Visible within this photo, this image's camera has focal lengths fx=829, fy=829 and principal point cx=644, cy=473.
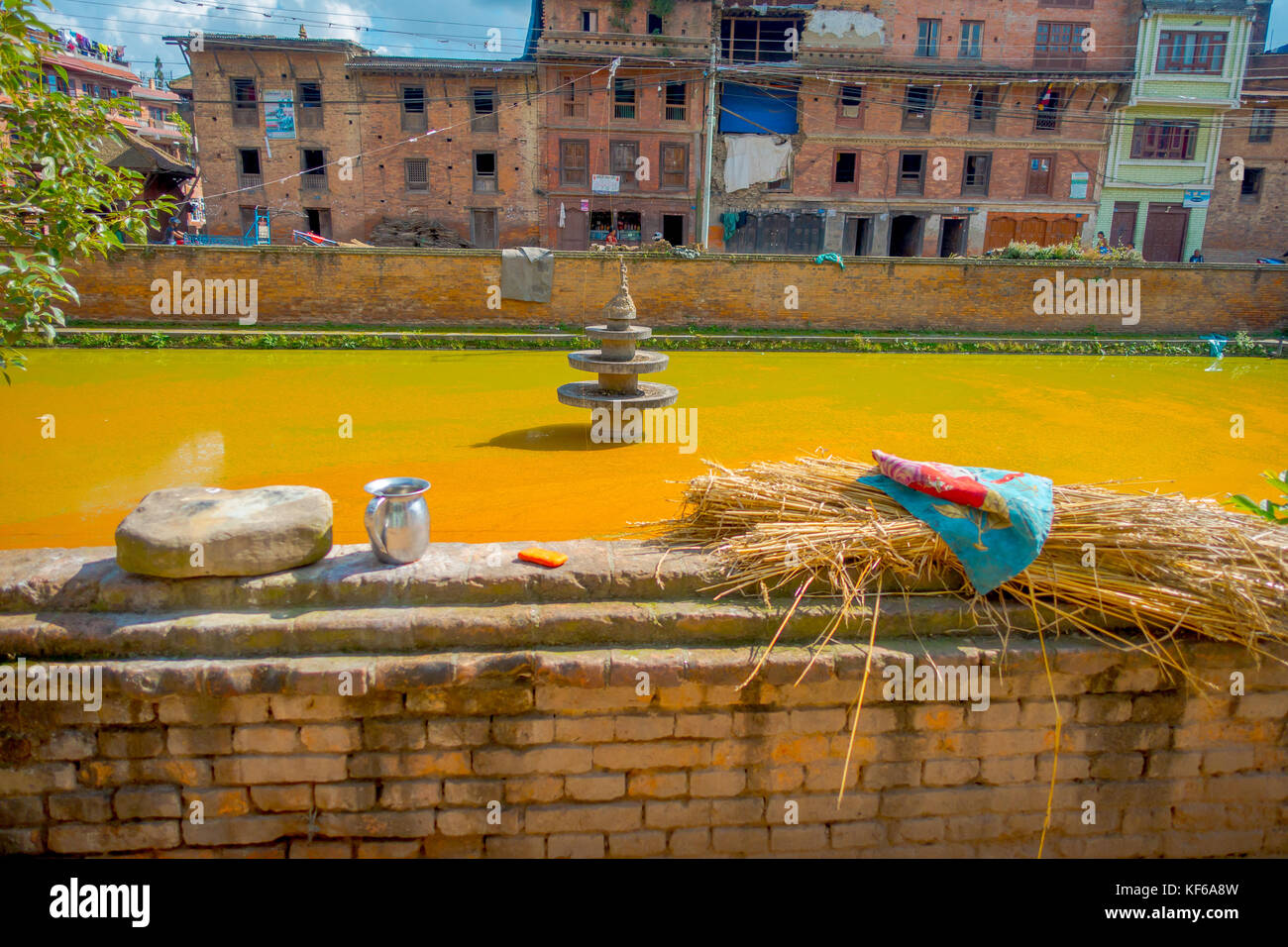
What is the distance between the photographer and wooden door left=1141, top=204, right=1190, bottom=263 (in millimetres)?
31406

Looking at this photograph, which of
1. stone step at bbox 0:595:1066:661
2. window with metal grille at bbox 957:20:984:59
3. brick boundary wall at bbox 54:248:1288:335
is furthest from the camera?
window with metal grille at bbox 957:20:984:59

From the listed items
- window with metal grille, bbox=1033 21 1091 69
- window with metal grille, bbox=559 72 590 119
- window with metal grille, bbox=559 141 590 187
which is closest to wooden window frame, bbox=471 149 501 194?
window with metal grille, bbox=559 141 590 187

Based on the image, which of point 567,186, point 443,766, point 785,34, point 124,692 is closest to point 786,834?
point 443,766

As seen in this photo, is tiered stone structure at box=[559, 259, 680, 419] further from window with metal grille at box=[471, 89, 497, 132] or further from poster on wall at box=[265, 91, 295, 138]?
poster on wall at box=[265, 91, 295, 138]

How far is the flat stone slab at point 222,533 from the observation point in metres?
3.46

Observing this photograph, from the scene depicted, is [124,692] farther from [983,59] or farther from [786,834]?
[983,59]

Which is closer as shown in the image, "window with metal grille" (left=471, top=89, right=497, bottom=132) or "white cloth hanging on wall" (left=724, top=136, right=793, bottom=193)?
"window with metal grille" (left=471, top=89, right=497, bottom=132)

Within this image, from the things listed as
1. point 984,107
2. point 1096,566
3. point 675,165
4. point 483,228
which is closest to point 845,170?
point 984,107

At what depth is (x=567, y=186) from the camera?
30172 millimetres

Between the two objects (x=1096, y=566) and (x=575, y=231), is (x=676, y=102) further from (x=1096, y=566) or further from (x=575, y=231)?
(x=1096, y=566)

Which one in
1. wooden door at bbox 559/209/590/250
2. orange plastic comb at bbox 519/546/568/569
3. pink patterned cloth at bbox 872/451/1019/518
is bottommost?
orange plastic comb at bbox 519/546/568/569

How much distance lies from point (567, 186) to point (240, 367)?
58.4ft

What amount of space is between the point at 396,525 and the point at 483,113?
29571mm

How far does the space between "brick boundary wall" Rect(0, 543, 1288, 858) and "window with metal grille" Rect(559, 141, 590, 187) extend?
94.3ft
